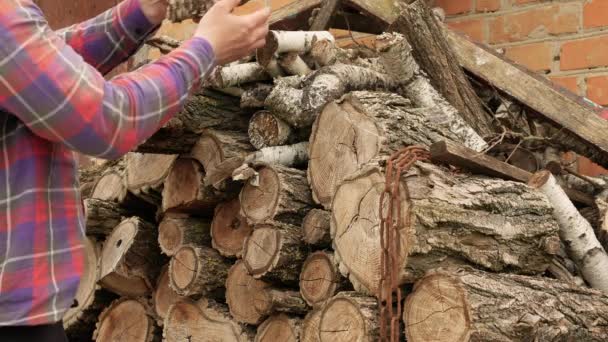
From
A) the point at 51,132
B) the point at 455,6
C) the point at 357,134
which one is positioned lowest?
the point at 455,6

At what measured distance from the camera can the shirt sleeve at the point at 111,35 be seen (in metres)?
1.99

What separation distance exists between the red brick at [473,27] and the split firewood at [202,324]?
5.61 ft

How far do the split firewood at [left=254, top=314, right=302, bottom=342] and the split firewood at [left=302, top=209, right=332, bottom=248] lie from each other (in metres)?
0.22

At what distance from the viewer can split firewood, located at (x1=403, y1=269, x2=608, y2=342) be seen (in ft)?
5.88

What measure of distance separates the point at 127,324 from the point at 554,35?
1.99 meters

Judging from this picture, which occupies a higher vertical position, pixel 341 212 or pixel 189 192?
pixel 341 212

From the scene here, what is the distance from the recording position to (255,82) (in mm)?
→ 2627

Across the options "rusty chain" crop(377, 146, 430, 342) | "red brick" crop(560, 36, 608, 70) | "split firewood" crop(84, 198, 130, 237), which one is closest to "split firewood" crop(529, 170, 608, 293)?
"rusty chain" crop(377, 146, 430, 342)

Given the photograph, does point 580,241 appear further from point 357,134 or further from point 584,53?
point 584,53

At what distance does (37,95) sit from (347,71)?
1.33 metres

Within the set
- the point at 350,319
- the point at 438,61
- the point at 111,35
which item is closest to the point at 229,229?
the point at 350,319

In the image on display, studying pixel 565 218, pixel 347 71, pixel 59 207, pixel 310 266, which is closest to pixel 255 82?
pixel 347 71

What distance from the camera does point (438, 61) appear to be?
107 inches

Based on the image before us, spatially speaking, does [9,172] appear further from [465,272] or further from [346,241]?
[465,272]
